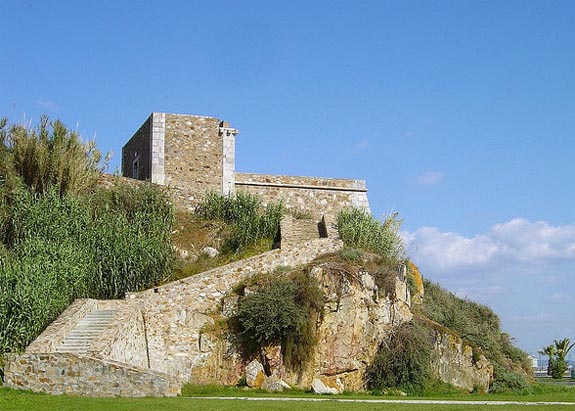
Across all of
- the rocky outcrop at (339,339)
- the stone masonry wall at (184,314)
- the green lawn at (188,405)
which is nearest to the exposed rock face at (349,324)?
the rocky outcrop at (339,339)

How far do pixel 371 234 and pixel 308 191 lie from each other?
7493 mm

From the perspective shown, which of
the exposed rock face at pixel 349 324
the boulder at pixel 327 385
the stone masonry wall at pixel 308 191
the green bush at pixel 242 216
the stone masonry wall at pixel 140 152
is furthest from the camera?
the stone masonry wall at pixel 308 191

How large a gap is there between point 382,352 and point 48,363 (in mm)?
10166

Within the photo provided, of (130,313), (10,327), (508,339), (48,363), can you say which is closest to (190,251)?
(130,313)

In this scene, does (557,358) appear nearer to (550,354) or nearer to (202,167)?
(550,354)

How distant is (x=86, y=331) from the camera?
20.9m

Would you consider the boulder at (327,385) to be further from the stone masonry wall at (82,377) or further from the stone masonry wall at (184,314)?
the stone masonry wall at (82,377)

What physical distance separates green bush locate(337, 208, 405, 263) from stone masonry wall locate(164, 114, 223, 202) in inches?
254

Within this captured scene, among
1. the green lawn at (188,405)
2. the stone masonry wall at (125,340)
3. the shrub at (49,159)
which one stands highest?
the shrub at (49,159)

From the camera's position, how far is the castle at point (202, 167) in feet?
111

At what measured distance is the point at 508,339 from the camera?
3312 centimetres

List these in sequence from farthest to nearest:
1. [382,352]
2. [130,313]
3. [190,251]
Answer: [190,251]
[382,352]
[130,313]

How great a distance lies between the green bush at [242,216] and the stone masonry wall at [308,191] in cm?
233

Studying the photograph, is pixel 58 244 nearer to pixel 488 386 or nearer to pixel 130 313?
pixel 130 313
